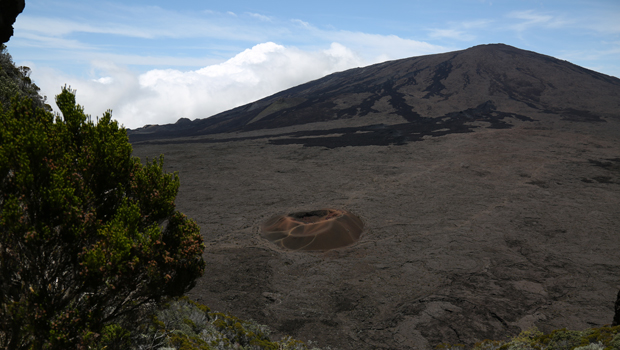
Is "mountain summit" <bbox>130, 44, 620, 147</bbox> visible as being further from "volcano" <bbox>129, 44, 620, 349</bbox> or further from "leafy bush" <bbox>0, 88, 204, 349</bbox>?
"leafy bush" <bbox>0, 88, 204, 349</bbox>

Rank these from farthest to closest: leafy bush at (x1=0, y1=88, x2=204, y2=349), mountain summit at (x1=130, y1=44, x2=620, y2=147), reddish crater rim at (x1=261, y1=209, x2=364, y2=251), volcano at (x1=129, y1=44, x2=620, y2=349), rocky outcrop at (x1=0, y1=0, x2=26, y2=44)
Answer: mountain summit at (x1=130, y1=44, x2=620, y2=147), reddish crater rim at (x1=261, y1=209, x2=364, y2=251), rocky outcrop at (x1=0, y1=0, x2=26, y2=44), volcano at (x1=129, y1=44, x2=620, y2=349), leafy bush at (x1=0, y1=88, x2=204, y2=349)

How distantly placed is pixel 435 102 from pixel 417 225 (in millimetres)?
51274

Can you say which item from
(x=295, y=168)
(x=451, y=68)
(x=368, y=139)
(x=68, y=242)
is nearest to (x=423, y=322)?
(x=68, y=242)

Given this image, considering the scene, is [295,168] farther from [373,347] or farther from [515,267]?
[373,347]

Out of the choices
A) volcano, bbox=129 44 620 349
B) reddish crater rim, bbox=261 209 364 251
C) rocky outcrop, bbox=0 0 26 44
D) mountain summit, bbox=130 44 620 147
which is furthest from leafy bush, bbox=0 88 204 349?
mountain summit, bbox=130 44 620 147

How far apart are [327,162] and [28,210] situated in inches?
1174

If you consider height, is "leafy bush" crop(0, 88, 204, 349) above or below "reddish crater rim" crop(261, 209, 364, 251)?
above

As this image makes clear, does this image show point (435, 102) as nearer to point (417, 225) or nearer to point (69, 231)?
point (417, 225)

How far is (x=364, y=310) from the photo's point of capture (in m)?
11.3

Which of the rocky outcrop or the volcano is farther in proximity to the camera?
the rocky outcrop

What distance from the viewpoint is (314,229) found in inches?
687

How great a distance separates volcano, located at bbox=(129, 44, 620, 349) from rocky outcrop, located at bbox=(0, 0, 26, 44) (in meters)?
10.9

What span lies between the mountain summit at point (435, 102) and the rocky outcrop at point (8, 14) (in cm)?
3245

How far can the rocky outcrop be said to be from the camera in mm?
11641
